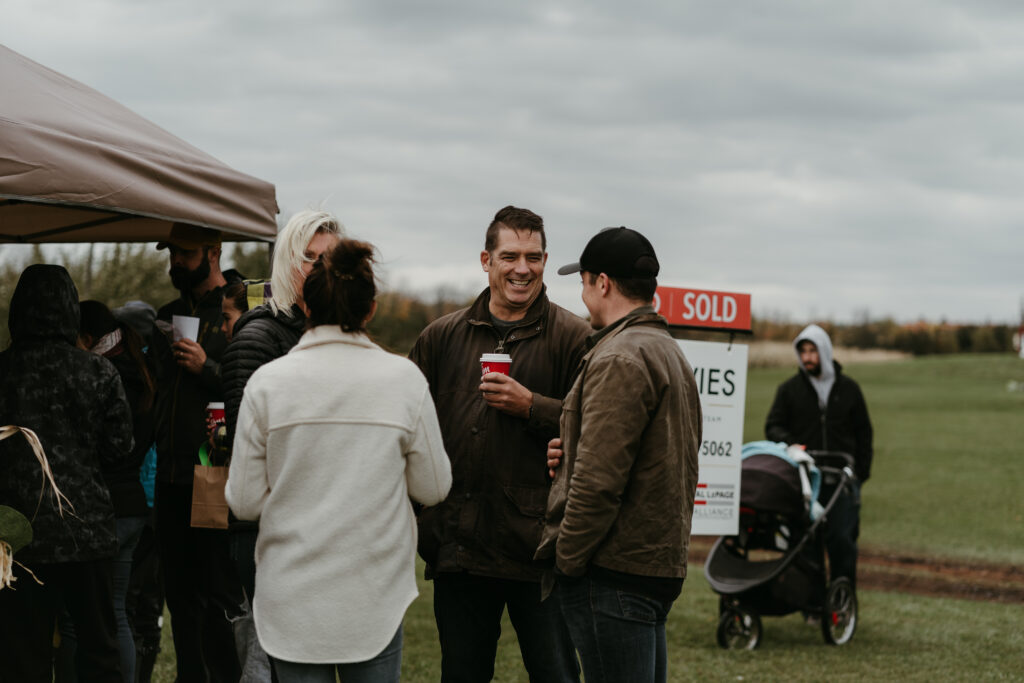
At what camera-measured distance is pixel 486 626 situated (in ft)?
14.3

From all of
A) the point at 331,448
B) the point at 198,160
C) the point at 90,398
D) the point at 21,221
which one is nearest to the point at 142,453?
the point at 90,398

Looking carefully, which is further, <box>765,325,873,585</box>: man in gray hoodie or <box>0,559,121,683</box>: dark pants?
<box>765,325,873,585</box>: man in gray hoodie

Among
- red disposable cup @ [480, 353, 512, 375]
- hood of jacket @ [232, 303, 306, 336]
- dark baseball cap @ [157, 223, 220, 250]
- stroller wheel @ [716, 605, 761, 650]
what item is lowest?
stroller wheel @ [716, 605, 761, 650]

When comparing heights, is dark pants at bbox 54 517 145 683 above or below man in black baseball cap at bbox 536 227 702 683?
below

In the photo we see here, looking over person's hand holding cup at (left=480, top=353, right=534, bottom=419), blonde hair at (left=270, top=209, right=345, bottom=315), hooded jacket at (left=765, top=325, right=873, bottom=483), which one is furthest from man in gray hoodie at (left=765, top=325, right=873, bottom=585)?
blonde hair at (left=270, top=209, right=345, bottom=315)

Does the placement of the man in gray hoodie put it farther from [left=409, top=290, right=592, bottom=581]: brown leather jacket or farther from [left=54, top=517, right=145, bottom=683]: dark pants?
[left=54, top=517, right=145, bottom=683]: dark pants

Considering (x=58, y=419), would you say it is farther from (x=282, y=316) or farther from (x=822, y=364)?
(x=822, y=364)

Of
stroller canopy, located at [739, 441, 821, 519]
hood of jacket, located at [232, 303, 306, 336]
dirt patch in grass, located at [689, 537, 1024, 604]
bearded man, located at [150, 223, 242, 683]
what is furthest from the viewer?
dirt patch in grass, located at [689, 537, 1024, 604]

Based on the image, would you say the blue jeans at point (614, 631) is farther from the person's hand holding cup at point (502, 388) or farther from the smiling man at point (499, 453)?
the person's hand holding cup at point (502, 388)

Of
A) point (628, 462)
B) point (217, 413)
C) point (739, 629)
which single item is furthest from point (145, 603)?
point (739, 629)

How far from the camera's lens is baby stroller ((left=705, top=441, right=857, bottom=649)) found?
8.29 metres

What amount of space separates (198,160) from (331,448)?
230 centimetres

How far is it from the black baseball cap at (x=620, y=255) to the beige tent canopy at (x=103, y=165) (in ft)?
6.00

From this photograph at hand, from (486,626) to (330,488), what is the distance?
1454 mm
